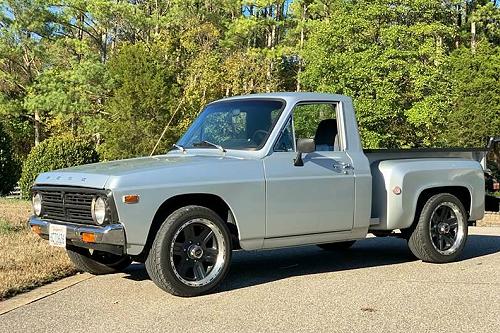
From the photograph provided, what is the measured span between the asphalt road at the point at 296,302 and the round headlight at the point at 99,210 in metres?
0.76

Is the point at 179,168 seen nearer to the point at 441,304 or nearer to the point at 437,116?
the point at 441,304

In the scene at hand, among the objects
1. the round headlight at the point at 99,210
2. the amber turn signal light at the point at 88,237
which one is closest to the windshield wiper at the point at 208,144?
the round headlight at the point at 99,210

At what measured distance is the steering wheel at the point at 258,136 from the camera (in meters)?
6.67

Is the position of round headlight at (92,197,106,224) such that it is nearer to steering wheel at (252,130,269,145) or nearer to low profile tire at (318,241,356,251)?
steering wheel at (252,130,269,145)

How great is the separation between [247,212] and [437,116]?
3132cm

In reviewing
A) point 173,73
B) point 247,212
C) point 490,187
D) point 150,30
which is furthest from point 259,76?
point 247,212

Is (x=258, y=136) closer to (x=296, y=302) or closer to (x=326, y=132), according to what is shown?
(x=326, y=132)

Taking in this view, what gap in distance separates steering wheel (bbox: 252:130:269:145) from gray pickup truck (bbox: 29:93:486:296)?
15mm

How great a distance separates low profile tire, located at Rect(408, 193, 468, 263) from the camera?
768 centimetres

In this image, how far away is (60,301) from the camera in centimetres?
589

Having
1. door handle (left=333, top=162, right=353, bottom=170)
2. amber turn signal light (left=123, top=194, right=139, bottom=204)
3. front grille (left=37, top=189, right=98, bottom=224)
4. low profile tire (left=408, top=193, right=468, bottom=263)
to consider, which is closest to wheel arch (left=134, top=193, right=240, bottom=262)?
amber turn signal light (left=123, top=194, right=139, bottom=204)

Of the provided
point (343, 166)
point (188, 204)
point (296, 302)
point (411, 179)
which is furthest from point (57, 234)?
point (411, 179)

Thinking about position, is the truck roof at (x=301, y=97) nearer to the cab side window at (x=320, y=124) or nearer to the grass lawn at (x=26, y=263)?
the cab side window at (x=320, y=124)

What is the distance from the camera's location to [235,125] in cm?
698
